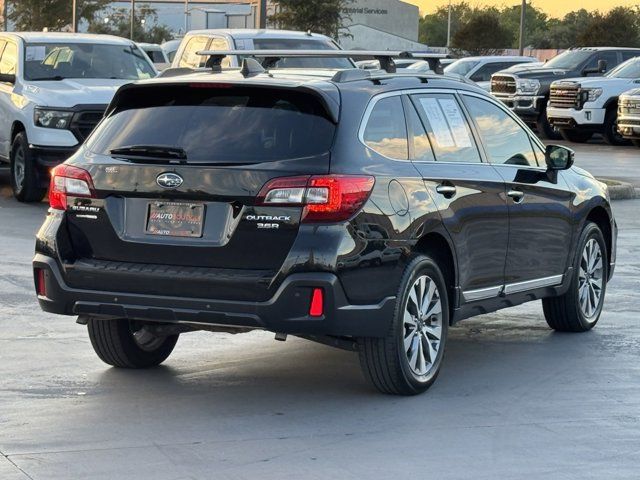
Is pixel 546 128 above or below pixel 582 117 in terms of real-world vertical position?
below

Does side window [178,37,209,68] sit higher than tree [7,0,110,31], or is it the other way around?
side window [178,37,209,68]

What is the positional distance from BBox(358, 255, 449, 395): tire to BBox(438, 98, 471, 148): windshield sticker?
926 mm

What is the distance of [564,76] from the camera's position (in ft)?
118

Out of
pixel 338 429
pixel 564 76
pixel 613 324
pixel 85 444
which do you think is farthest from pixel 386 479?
pixel 564 76

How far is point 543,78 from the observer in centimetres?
3594

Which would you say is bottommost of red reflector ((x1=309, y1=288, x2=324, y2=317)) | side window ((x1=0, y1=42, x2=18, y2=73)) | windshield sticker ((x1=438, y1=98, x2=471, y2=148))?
red reflector ((x1=309, y1=288, x2=324, y2=317))

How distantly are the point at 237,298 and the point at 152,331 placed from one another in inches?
40.6

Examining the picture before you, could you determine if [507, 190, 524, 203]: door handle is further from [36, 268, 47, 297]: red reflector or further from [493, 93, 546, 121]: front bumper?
[493, 93, 546, 121]: front bumper

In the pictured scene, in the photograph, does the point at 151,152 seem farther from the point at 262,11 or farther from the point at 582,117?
the point at 582,117

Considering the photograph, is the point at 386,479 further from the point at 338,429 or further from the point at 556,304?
the point at 556,304

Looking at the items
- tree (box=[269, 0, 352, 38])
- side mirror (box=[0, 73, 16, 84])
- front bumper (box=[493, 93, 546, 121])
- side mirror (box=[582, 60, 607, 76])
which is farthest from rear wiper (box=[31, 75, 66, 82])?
tree (box=[269, 0, 352, 38])

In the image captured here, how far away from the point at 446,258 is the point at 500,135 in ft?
3.70

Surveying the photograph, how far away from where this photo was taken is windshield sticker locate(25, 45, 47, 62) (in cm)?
1870

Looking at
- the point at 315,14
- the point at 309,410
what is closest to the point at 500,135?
the point at 309,410
